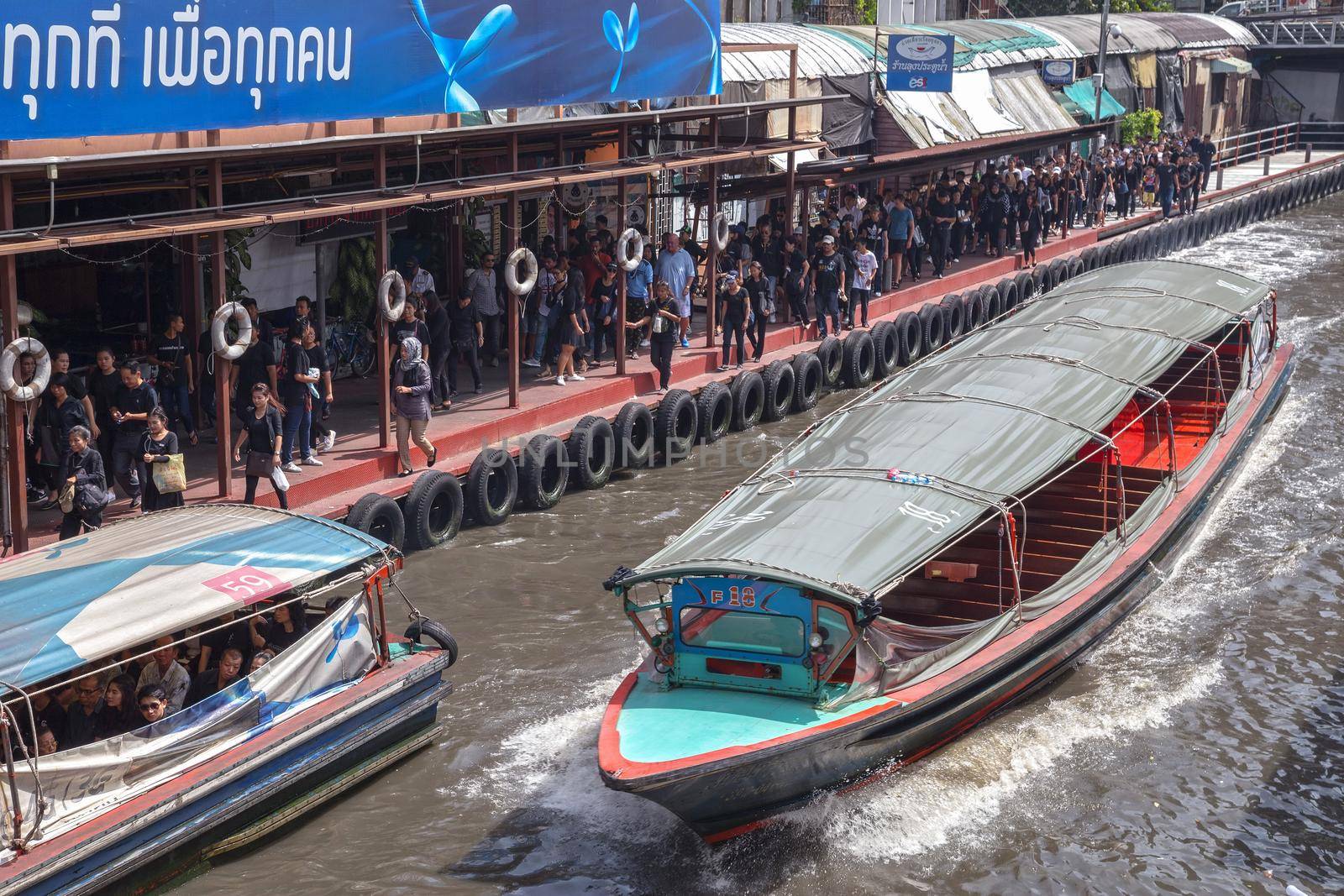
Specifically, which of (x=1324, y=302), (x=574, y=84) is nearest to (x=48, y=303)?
(x=574, y=84)

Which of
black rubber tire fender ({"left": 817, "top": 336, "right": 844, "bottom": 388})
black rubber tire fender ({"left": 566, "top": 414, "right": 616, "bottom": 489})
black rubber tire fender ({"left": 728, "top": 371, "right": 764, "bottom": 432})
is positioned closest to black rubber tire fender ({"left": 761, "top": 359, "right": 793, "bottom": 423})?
black rubber tire fender ({"left": 728, "top": 371, "right": 764, "bottom": 432})

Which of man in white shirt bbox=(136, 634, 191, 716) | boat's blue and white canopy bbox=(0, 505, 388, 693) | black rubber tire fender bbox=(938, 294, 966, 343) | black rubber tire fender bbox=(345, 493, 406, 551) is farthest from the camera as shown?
black rubber tire fender bbox=(938, 294, 966, 343)

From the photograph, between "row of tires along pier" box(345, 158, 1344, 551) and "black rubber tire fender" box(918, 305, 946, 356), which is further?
"black rubber tire fender" box(918, 305, 946, 356)

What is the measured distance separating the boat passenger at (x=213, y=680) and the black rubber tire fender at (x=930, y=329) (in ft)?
56.9

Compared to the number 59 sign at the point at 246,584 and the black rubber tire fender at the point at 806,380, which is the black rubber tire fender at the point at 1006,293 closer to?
the black rubber tire fender at the point at 806,380

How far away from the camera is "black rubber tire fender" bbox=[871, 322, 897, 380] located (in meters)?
24.7

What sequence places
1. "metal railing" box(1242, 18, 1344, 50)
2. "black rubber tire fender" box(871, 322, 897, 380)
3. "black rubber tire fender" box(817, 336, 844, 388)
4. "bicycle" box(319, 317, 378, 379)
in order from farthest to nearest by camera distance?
"metal railing" box(1242, 18, 1344, 50) < "black rubber tire fender" box(871, 322, 897, 380) < "black rubber tire fender" box(817, 336, 844, 388) < "bicycle" box(319, 317, 378, 379)

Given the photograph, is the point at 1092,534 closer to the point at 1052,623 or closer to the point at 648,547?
the point at 1052,623

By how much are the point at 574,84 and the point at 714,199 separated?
3.51m

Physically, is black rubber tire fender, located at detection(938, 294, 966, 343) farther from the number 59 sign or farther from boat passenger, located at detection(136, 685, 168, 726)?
boat passenger, located at detection(136, 685, 168, 726)

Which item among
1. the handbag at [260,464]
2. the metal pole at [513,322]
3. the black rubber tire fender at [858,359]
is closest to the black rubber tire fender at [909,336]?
the black rubber tire fender at [858,359]

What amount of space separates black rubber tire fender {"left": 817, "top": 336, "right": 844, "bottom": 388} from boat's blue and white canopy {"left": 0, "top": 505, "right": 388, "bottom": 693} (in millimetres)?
12284

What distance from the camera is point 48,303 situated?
16.8m

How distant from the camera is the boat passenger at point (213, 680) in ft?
35.4
